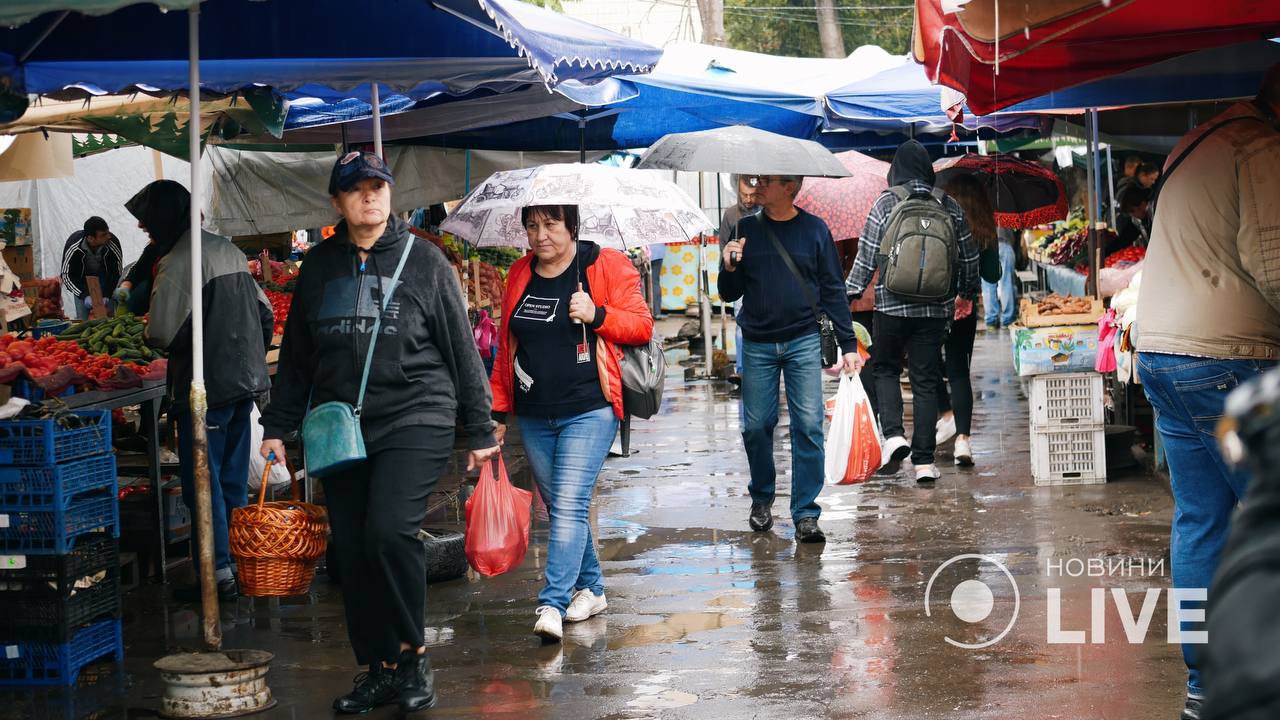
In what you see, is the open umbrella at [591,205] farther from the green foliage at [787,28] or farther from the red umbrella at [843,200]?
the green foliage at [787,28]

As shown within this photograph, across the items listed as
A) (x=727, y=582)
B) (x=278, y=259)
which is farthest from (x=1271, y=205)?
(x=278, y=259)

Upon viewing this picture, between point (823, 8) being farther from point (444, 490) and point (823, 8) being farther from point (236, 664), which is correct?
point (236, 664)

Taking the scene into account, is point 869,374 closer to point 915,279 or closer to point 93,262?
point 915,279

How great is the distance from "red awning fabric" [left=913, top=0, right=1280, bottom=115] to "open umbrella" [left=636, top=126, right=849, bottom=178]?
154 centimetres

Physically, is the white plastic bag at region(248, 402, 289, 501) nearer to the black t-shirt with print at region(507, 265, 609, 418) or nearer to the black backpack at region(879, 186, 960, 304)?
the black t-shirt with print at region(507, 265, 609, 418)

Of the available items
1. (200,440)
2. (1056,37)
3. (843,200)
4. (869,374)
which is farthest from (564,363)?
(843,200)

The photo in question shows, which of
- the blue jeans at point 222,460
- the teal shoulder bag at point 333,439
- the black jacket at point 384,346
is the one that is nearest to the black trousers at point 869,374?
the blue jeans at point 222,460

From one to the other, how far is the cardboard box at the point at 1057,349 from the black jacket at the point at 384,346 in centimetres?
502

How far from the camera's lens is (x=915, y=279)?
9.02 meters

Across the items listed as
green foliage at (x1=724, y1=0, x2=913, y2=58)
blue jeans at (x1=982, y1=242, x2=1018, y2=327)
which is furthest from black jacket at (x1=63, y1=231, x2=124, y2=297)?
green foliage at (x1=724, y1=0, x2=913, y2=58)

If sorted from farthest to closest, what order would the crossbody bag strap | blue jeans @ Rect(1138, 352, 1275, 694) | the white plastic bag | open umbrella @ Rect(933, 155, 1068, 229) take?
open umbrella @ Rect(933, 155, 1068, 229), the white plastic bag, the crossbody bag strap, blue jeans @ Rect(1138, 352, 1275, 694)

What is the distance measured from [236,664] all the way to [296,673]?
59cm

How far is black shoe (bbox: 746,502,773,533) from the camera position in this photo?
8211mm

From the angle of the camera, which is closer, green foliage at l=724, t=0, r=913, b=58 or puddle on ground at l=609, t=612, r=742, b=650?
puddle on ground at l=609, t=612, r=742, b=650
